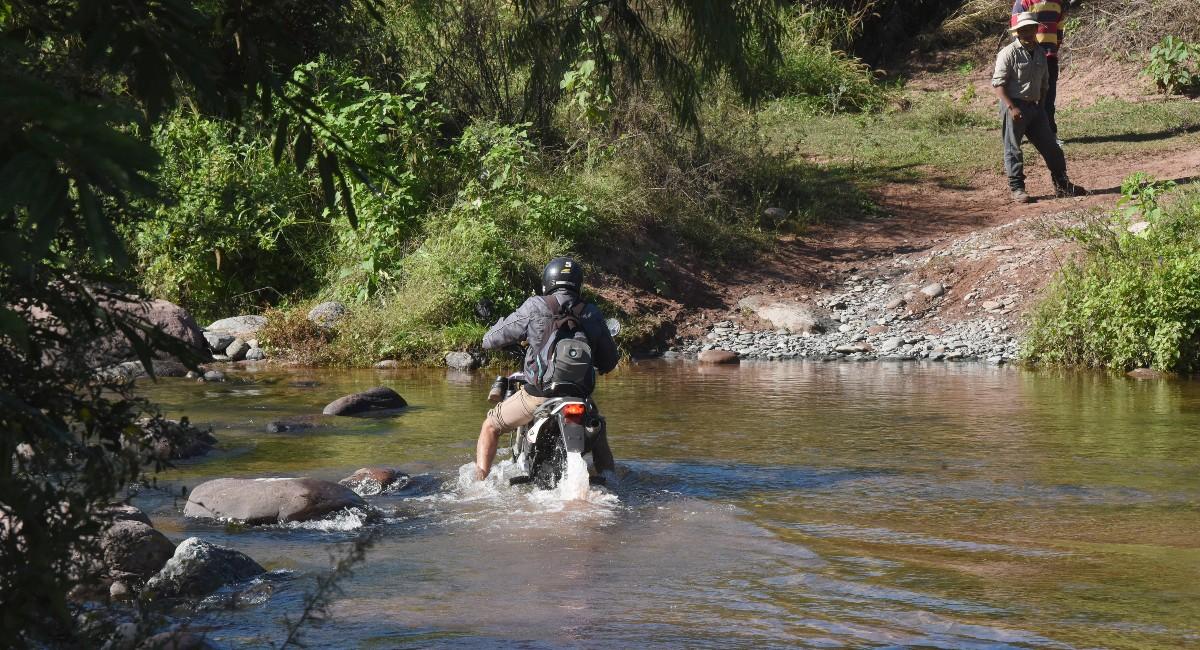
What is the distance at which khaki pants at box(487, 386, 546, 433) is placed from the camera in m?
8.30

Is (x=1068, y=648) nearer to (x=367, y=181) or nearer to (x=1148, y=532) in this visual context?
(x=1148, y=532)

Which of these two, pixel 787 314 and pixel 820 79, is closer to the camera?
pixel 787 314

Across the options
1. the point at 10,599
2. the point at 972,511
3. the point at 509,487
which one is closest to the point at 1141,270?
the point at 972,511

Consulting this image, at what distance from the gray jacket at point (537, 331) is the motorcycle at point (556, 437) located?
97 millimetres

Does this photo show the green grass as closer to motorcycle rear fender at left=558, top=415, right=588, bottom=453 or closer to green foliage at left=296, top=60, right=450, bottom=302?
green foliage at left=296, top=60, right=450, bottom=302

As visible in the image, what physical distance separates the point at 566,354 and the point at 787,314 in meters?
8.84

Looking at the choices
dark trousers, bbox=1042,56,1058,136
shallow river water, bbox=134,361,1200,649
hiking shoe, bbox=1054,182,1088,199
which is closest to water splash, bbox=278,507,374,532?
shallow river water, bbox=134,361,1200,649

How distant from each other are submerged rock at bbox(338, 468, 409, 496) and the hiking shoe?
1236 centimetres

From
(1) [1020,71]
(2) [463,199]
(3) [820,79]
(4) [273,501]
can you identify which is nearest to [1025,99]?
(1) [1020,71]

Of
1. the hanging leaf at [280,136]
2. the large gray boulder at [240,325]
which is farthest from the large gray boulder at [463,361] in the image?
the hanging leaf at [280,136]

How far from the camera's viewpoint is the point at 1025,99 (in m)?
17.4

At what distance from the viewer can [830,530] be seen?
7.38m

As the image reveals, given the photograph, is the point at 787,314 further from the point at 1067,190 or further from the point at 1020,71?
the point at 1067,190

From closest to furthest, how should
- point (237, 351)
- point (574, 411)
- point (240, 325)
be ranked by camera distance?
point (574, 411)
point (237, 351)
point (240, 325)
